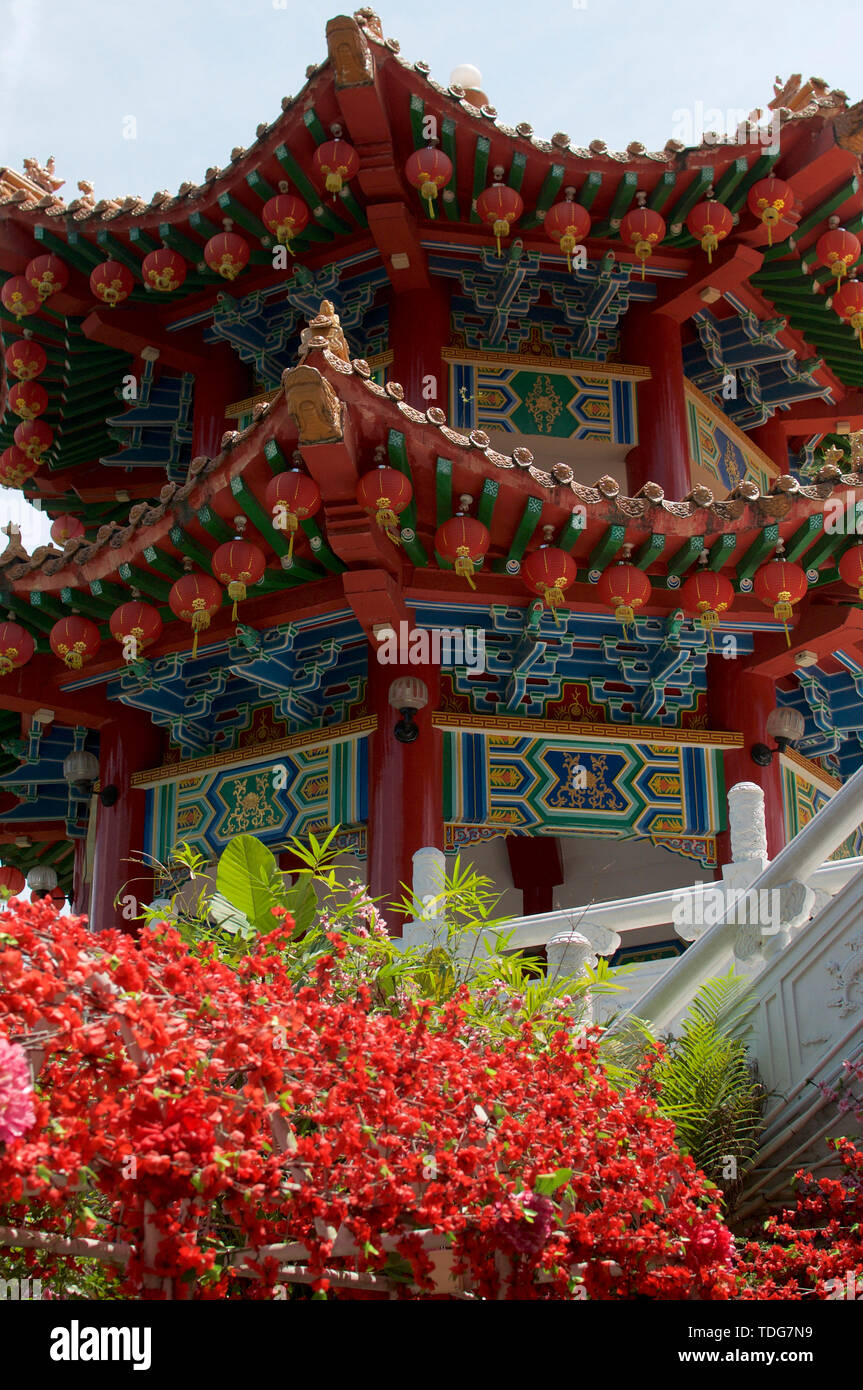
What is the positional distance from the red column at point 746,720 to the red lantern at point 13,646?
4.58 m

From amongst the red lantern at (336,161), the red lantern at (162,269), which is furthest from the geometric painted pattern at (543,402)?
the red lantern at (162,269)

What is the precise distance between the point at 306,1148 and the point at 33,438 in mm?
8673

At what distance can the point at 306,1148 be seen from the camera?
3.55m

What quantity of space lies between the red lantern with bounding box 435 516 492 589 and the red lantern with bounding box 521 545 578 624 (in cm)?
33

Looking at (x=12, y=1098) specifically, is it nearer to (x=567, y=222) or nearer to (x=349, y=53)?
(x=349, y=53)

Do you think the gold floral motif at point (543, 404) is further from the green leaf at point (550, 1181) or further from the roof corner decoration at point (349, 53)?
the green leaf at point (550, 1181)

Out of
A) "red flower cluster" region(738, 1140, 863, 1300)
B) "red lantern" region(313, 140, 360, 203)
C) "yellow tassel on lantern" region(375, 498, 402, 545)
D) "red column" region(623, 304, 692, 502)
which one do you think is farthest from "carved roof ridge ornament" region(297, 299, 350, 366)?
"red flower cluster" region(738, 1140, 863, 1300)

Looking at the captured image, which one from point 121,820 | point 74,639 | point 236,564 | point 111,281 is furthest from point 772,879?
point 111,281

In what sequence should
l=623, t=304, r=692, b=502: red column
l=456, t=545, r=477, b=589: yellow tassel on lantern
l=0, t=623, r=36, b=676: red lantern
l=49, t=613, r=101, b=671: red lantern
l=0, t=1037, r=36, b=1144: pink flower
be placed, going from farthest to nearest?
l=623, t=304, r=692, b=502: red column → l=0, t=623, r=36, b=676: red lantern → l=49, t=613, r=101, b=671: red lantern → l=456, t=545, r=477, b=589: yellow tassel on lantern → l=0, t=1037, r=36, b=1144: pink flower

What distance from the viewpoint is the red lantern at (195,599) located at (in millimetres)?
8305

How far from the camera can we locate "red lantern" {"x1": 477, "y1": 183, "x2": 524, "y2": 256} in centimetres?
955

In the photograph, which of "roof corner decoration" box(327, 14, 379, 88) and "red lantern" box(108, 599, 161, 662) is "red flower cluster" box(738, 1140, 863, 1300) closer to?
"red lantern" box(108, 599, 161, 662)
